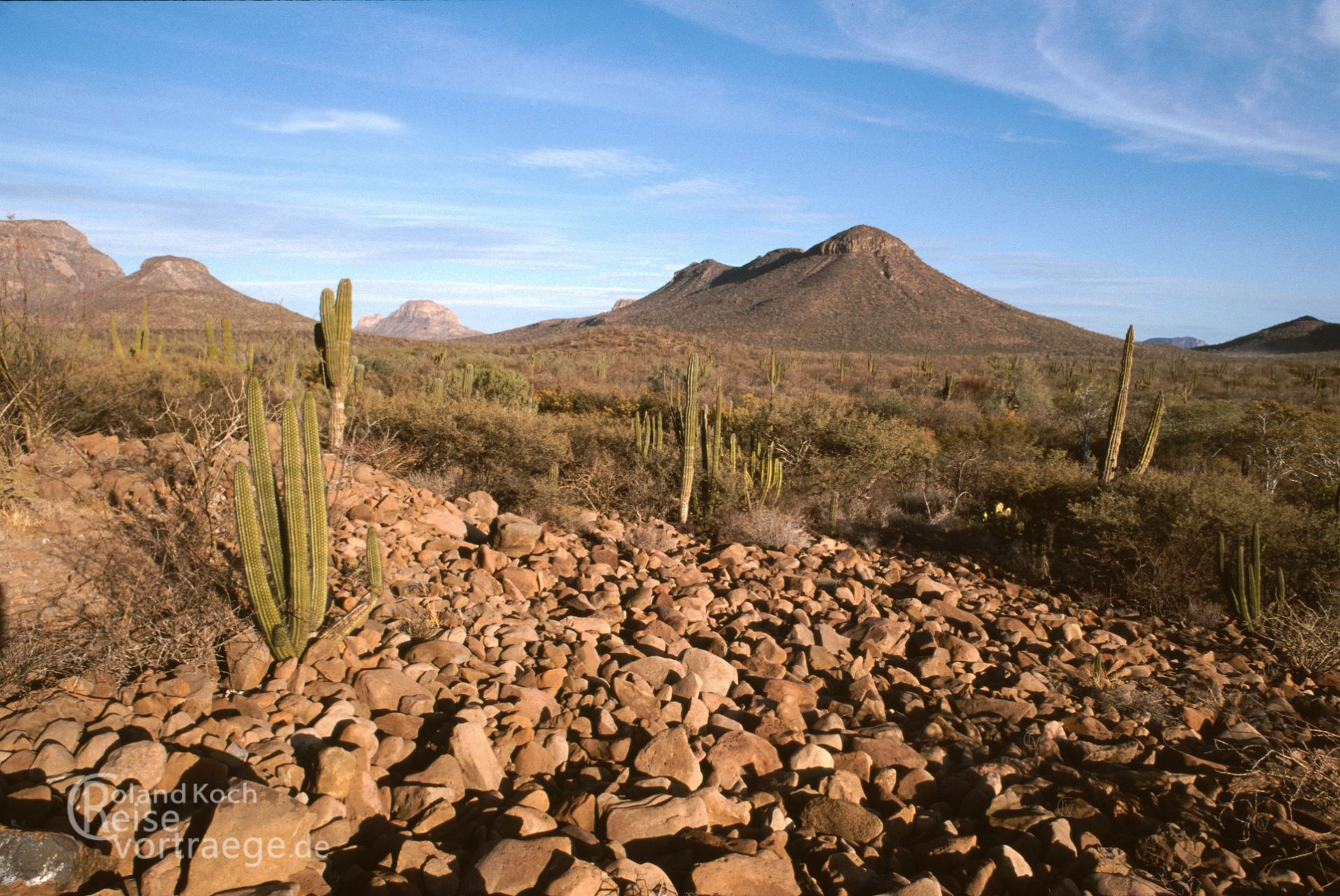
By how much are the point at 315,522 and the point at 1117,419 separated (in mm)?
10127

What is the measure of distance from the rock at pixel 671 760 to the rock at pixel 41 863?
2.23 meters

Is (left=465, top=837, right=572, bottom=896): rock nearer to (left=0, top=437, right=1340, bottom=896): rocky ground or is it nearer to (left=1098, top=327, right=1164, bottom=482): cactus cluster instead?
(left=0, top=437, right=1340, bottom=896): rocky ground

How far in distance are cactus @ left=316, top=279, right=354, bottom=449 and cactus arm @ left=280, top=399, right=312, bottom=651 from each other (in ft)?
A: 16.5

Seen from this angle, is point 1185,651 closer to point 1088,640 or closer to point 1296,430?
point 1088,640

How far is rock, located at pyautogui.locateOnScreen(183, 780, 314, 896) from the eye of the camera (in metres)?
2.51

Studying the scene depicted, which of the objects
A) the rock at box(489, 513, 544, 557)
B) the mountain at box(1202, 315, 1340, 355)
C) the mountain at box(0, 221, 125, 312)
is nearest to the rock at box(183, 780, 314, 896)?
the rock at box(489, 513, 544, 557)

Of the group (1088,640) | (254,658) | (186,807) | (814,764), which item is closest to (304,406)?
(254,658)

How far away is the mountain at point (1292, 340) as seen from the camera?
67.3 m

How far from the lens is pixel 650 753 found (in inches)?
149

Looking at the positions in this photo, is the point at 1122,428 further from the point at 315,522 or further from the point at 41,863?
the point at 41,863

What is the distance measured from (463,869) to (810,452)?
9.26 meters

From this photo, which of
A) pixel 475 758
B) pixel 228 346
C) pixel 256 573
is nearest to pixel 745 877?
pixel 475 758

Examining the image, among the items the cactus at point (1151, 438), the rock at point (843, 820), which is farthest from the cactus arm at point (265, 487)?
the cactus at point (1151, 438)

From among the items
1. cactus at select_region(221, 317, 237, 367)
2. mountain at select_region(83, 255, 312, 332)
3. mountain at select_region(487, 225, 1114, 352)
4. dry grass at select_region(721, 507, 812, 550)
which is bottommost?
dry grass at select_region(721, 507, 812, 550)
